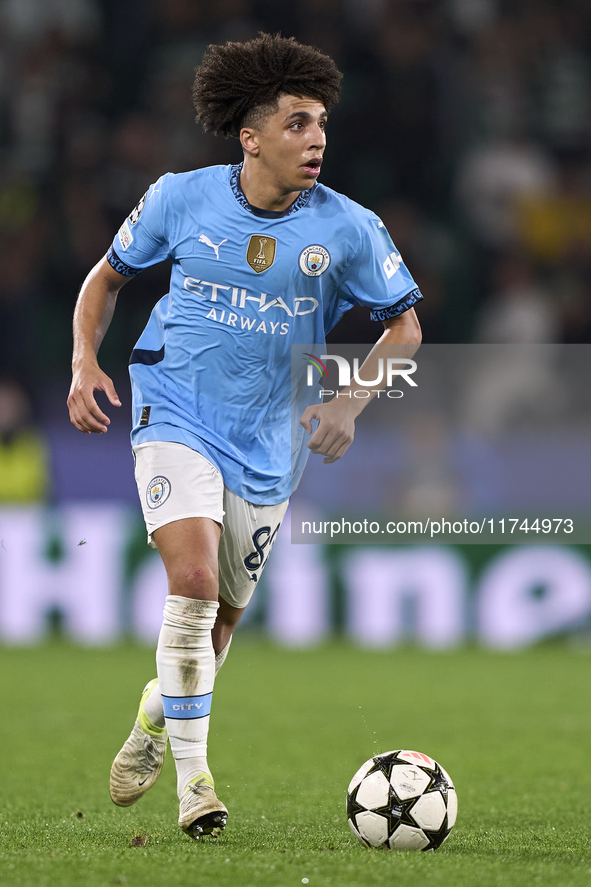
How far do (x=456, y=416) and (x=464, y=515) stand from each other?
0.83 meters

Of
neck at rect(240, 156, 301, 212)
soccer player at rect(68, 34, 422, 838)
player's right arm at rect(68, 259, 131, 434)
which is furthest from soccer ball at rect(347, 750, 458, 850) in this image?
neck at rect(240, 156, 301, 212)

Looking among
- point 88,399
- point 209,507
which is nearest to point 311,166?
point 88,399

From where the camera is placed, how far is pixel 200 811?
12.5 feet

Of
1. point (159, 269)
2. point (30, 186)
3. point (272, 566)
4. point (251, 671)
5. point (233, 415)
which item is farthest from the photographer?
point (30, 186)

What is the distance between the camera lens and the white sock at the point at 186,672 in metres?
4.00

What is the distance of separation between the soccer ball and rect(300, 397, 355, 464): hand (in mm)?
1030

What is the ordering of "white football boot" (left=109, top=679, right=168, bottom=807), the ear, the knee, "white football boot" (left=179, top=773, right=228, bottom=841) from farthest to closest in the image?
"white football boot" (left=109, top=679, right=168, bottom=807), the ear, the knee, "white football boot" (left=179, top=773, right=228, bottom=841)

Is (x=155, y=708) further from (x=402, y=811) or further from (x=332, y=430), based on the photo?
(x=332, y=430)

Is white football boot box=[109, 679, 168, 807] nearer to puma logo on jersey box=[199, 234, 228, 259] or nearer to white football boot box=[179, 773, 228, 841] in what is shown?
white football boot box=[179, 773, 228, 841]

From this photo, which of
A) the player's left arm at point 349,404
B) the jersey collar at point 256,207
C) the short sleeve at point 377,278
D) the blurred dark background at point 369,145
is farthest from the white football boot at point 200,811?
the blurred dark background at point 369,145

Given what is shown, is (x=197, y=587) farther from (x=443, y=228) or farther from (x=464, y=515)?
(x=443, y=228)

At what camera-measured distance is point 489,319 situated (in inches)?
479

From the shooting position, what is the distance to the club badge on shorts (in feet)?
13.5

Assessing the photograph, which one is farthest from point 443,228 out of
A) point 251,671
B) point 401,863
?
point 401,863
